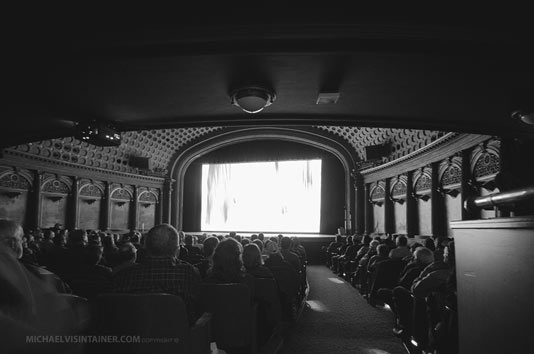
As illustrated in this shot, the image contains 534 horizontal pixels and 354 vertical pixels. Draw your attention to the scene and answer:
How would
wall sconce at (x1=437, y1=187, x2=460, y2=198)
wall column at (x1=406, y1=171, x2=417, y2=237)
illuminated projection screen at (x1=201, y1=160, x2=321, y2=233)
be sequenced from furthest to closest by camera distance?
1. illuminated projection screen at (x1=201, y1=160, x2=321, y2=233)
2. wall column at (x1=406, y1=171, x2=417, y2=237)
3. wall sconce at (x1=437, y1=187, x2=460, y2=198)

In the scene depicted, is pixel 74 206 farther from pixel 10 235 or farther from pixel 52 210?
pixel 10 235

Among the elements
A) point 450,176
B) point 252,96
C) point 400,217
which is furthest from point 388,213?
point 252,96

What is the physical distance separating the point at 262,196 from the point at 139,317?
18647 mm

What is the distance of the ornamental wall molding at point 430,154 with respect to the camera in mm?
9742

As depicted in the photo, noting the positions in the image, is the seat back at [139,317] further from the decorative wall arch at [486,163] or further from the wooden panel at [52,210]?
the wooden panel at [52,210]

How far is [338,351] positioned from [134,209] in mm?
15484

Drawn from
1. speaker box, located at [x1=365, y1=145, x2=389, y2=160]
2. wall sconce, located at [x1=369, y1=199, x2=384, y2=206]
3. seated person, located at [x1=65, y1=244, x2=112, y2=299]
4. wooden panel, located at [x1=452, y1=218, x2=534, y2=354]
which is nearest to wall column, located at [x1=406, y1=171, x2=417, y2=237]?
speaker box, located at [x1=365, y1=145, x2=389, y2=160]

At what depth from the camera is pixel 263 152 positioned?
68.0 feet

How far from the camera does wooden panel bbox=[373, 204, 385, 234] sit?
51.2ft

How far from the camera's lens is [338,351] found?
Answer: 177 inches

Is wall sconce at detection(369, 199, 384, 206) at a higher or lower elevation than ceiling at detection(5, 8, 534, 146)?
lower

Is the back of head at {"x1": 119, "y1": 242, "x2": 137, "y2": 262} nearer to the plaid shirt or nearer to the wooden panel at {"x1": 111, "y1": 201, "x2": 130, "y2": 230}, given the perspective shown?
the plaid shirt

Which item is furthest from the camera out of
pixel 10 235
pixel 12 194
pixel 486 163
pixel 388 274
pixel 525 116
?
pixel 12 194

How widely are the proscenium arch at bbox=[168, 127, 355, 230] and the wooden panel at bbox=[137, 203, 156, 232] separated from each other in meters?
0.71
